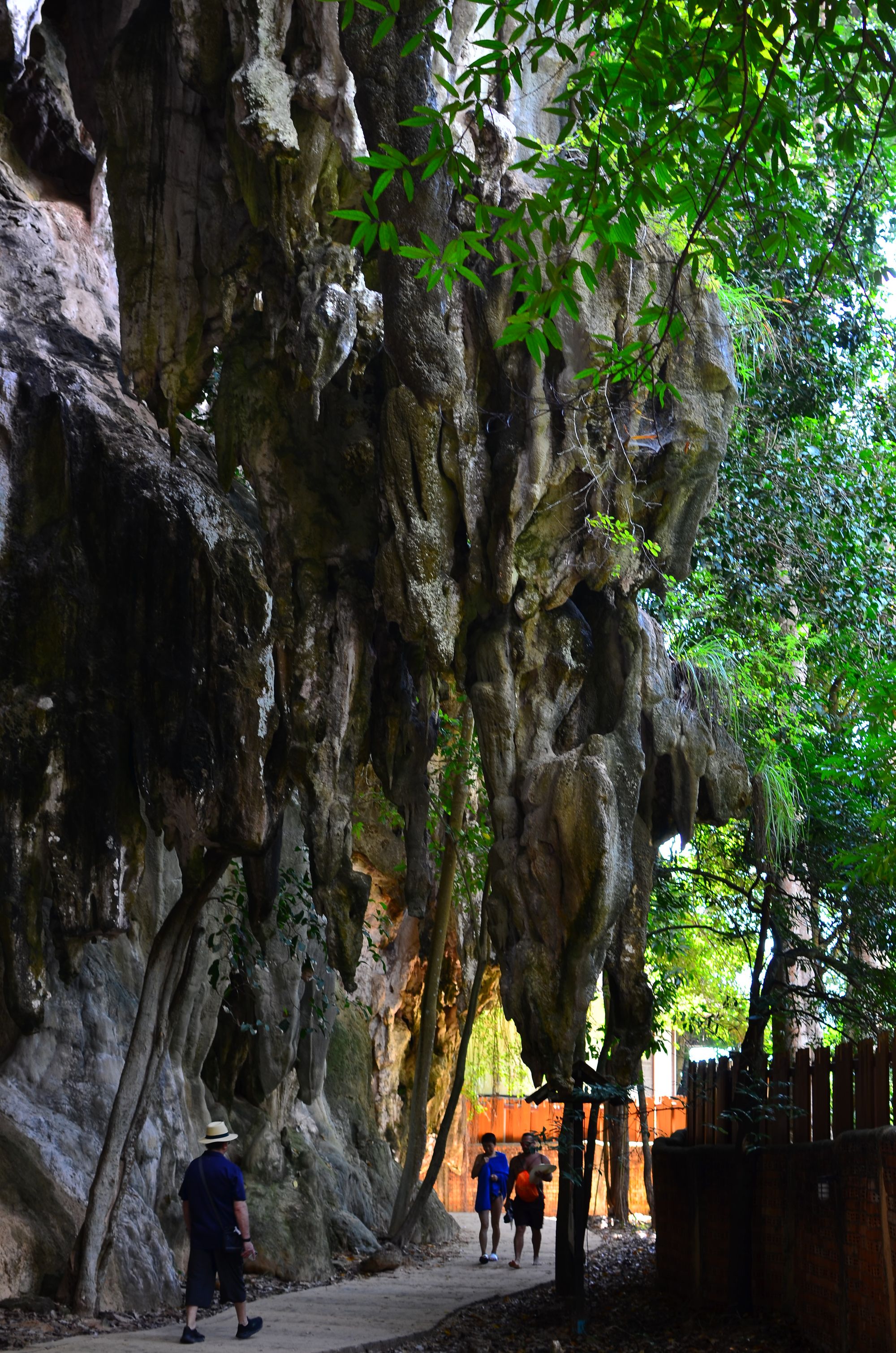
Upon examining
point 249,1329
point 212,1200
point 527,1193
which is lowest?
point 249,1329

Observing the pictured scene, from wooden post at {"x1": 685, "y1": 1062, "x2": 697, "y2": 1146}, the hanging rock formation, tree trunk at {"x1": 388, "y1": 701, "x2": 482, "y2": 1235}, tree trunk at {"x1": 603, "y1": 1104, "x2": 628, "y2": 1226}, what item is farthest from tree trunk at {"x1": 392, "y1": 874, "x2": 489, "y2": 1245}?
tree trunk at {"x1": 603, "y1": 1104, "x2": 628, "y2": 1226}

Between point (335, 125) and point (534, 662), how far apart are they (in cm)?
456

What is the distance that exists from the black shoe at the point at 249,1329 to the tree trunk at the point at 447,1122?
6851 millimetres

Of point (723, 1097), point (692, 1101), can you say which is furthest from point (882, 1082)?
point (692, 1101)

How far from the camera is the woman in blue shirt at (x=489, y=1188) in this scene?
565 inches

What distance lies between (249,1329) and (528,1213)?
607 centimetres

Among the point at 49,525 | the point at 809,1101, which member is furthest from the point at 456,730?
the point at 809,1101

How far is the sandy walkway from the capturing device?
26.8 feet

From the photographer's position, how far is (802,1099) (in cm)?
875

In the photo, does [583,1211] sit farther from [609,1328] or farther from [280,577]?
[280,577]

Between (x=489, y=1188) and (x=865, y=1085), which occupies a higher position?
(x=865, y=1085)

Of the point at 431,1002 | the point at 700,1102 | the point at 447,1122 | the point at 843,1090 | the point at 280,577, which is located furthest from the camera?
the point at 447,1122

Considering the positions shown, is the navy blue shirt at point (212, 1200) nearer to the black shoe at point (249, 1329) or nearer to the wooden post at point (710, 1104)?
the black shoe at point (249, 1329)

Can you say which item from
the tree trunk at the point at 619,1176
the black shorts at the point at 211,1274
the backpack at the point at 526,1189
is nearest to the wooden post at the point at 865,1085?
the black shorts at the point at 211,1274
